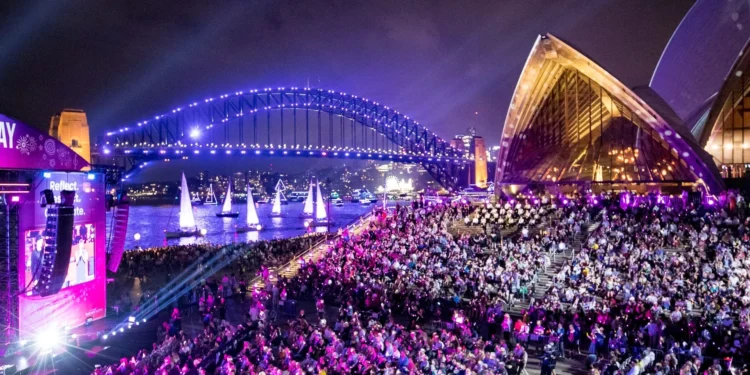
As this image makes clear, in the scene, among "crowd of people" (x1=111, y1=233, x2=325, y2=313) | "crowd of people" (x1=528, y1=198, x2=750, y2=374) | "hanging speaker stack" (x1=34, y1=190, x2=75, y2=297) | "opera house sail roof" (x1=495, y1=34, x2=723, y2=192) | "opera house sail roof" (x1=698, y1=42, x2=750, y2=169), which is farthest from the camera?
"opera house sail roof" (x1=698, y1=42, x2=750, y2=169)

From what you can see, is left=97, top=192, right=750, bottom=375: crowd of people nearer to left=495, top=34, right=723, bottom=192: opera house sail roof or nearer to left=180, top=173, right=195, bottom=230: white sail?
left=495, top=34, right=723, bottom=192: opera house sail roof

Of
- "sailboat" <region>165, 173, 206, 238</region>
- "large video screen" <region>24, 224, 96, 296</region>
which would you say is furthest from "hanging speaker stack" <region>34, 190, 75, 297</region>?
"sailboat" <region>165, 173, 206, 238</region>

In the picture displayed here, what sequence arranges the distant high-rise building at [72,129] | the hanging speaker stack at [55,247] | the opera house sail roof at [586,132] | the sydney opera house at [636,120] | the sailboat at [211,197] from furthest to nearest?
1. the sailboat at [211,197]
2. the distant high-rise building at [72,129]
3. the sydney opera house at [636,120]
4. the opera house sail roof at [586,132]
5. the hanging speaker stack at [55,247]

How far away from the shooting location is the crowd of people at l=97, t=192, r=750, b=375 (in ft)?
32.3

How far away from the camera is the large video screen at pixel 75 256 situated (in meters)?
12.0

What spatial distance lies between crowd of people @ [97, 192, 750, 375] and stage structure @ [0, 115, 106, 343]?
2.44 metres

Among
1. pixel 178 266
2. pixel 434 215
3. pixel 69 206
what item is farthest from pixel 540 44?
pixel 69 206

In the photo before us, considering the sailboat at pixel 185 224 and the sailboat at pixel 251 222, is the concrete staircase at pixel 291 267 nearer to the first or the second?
the sailboat at pixel 185 224

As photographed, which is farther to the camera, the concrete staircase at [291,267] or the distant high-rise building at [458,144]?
the distant high-rise building at [458,144]

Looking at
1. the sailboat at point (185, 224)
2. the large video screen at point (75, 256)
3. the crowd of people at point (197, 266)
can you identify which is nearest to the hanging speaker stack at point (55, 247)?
the large video screen at point (75, 256)

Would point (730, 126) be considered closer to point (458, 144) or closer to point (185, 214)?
point (185, 214)

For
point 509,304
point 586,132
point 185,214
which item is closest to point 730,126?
point 586,132

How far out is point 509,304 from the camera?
44.1 ft

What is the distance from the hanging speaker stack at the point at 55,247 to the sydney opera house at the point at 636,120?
19.4m
